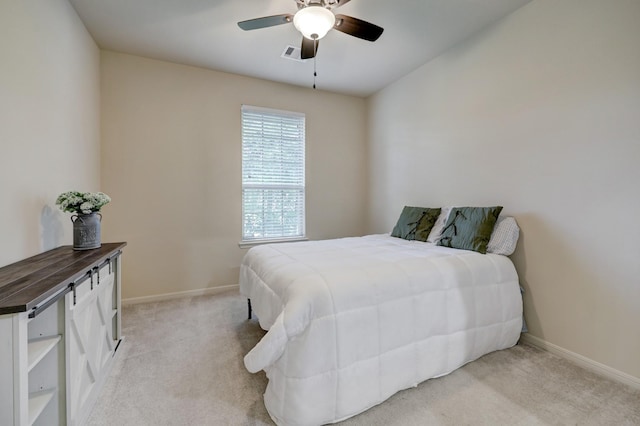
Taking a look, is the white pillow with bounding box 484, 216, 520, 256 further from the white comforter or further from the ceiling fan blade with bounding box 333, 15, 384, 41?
the ceiling fan blade with bounding box 333, 15, 384, 41

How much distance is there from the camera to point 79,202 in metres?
1.84

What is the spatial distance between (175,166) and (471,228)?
327 cm

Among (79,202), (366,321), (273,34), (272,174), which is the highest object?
(273,34)

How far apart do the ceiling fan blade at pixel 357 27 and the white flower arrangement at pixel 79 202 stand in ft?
7.05

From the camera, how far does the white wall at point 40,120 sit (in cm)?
146

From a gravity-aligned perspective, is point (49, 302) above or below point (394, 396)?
above

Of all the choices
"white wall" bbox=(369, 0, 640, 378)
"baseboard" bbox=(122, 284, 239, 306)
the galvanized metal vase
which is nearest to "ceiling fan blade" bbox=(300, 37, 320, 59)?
"white wall" bbox=(369, 0, 640, 378)

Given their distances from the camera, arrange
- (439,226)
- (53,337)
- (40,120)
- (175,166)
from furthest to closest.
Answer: (175,166) → (439,226) → (40,120) → (53,337)

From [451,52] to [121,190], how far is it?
3.93 m

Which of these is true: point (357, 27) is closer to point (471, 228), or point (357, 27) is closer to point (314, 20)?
point (314, 20)

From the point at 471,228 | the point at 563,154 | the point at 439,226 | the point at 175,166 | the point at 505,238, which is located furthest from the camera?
the point at 175,166

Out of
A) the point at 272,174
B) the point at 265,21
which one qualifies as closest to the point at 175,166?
the point at 272,174

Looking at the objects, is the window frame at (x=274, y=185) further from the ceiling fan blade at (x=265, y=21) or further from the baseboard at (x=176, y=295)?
the ceiling fan blade at (x=265, y=21)

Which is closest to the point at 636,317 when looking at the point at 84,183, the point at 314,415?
the point at 314,415
